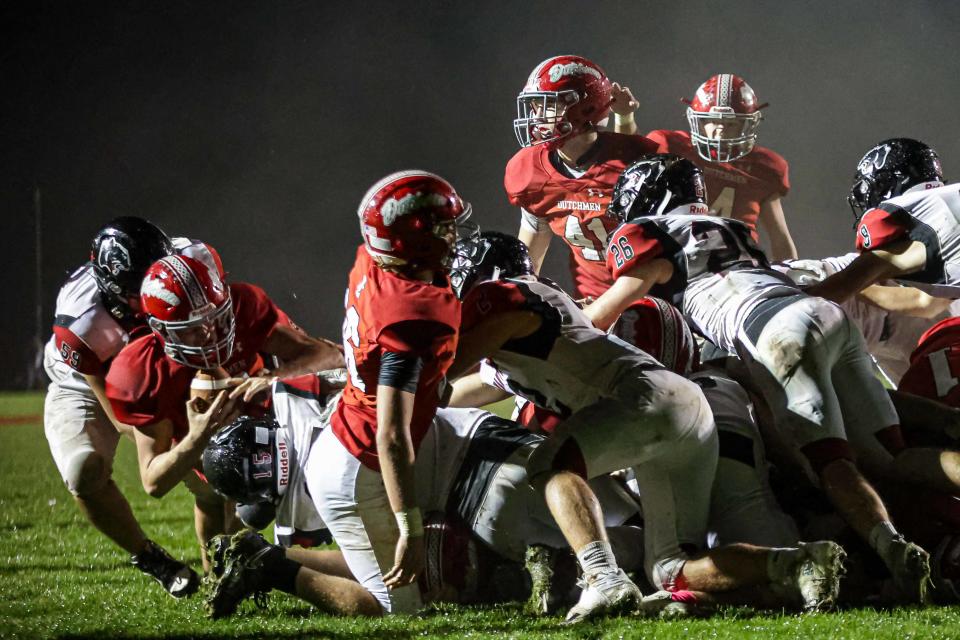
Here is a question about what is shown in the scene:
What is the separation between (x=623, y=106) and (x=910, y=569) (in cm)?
342

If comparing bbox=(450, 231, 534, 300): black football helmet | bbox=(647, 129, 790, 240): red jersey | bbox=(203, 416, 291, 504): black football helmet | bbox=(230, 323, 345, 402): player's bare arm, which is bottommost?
bbox=(203, 416, 291, 504): black football helmet

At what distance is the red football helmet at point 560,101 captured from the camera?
15.6ft

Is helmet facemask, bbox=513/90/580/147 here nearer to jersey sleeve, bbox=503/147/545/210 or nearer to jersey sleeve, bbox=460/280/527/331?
jersey sleeve, bbox=503/147/545/210

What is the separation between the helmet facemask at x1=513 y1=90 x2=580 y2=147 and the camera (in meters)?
4.77

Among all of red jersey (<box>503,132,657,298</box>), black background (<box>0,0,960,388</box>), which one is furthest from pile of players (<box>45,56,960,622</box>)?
black background (<box>0,0,960,388</box>)

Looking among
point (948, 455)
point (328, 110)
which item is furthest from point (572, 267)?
point (328, 110)

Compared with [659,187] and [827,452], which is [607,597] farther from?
[659,187]

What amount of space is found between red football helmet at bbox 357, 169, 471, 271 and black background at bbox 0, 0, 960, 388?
866cm

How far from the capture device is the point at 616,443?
2572mm

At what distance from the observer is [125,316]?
12.3 feet

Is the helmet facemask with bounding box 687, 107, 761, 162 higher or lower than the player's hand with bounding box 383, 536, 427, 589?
higher

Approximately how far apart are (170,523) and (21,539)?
0.70 meters

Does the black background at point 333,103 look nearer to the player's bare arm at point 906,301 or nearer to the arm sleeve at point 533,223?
the arm sleeve at point 533,223

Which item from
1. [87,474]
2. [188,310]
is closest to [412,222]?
[188,310]
